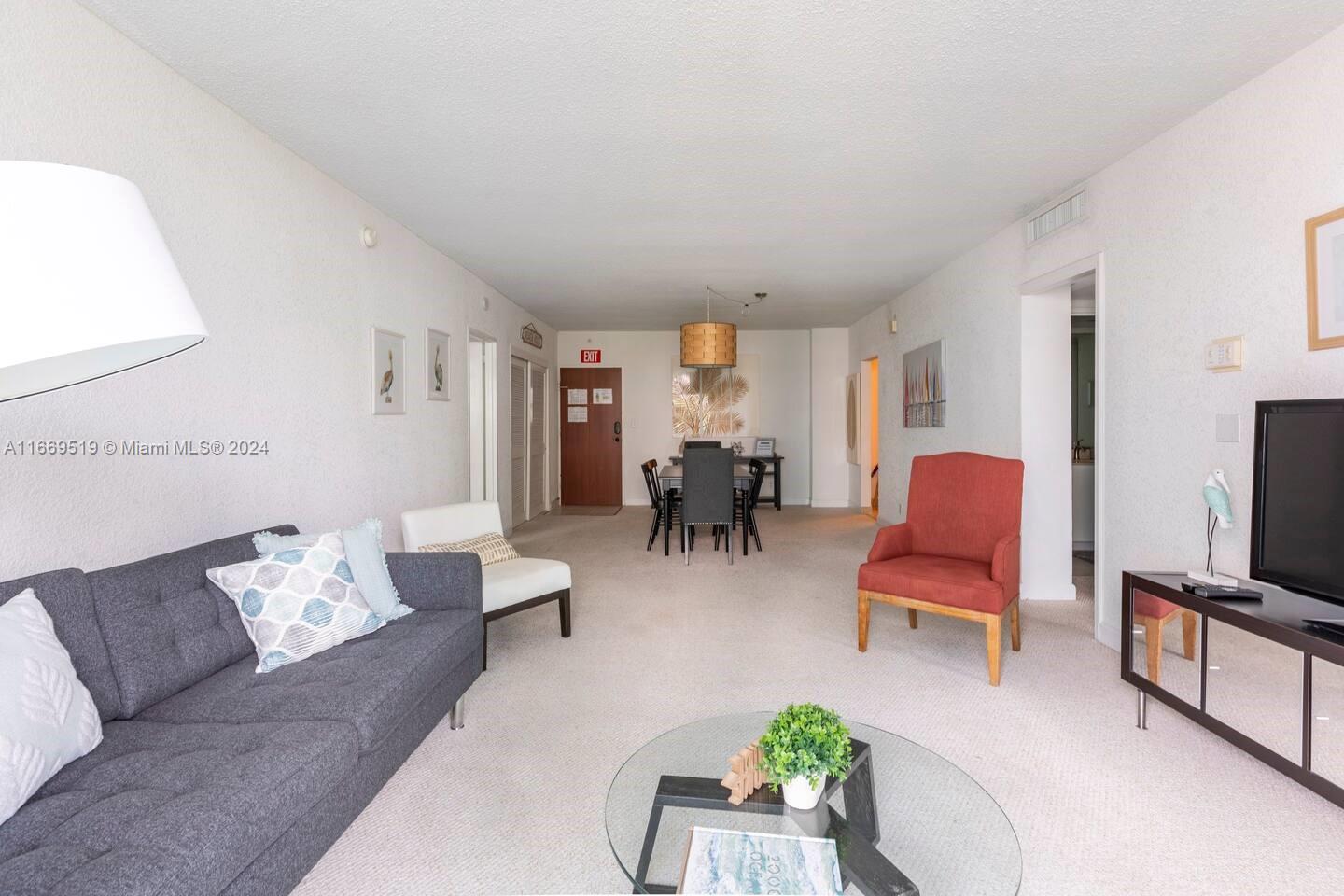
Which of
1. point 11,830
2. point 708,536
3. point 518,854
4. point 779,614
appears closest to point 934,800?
point 518,854

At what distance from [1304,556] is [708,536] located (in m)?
5.01

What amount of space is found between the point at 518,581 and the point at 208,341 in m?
1.66

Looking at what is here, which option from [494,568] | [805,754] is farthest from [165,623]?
[805,754]

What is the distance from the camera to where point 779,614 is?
3.95 m

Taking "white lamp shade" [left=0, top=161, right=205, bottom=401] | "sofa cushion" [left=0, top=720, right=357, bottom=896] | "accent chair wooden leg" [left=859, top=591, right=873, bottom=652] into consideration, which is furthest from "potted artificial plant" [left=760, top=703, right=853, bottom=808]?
"accent chair wooden leg" [left=859, top=591, right=873, bottom=652]

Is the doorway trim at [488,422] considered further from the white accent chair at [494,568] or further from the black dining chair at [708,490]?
the white accent chair at [494,568]

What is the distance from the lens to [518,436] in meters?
7.20

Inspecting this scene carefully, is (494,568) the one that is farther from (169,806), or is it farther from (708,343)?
(708,343)

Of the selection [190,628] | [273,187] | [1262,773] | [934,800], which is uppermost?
[273,187]

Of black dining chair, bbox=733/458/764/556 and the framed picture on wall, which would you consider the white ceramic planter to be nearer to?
the framed picture on wall

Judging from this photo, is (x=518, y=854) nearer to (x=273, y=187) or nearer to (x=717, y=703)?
(x=717, y=703)

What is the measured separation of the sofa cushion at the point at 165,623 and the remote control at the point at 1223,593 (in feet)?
10.6

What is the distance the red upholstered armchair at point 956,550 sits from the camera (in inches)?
117

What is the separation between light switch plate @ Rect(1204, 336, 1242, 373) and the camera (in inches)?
100
